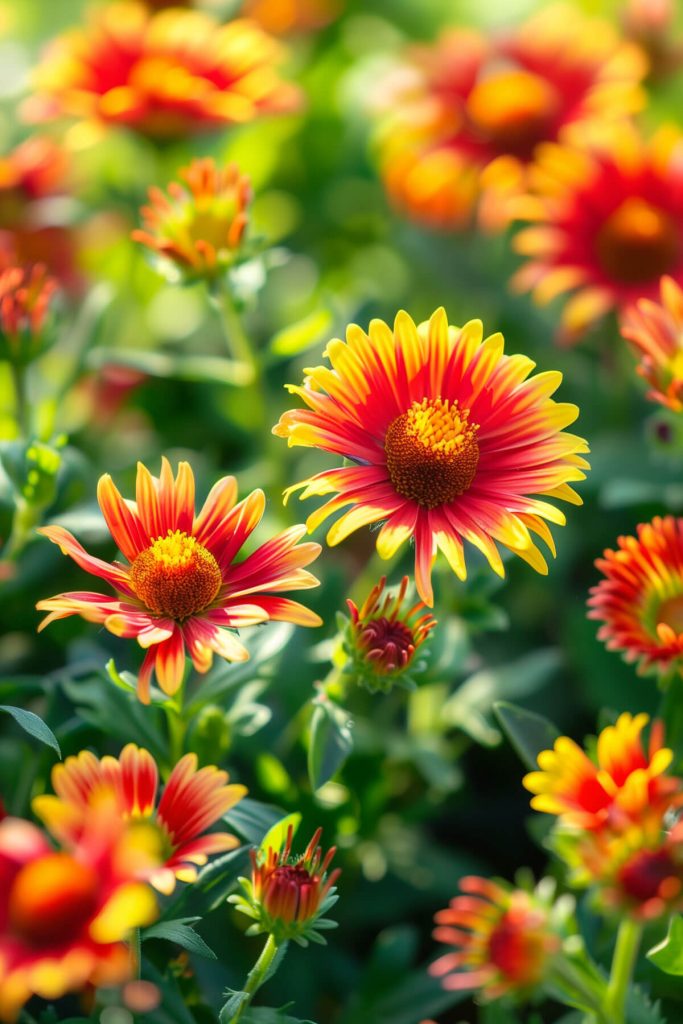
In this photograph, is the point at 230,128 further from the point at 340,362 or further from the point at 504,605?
the point at 340,362

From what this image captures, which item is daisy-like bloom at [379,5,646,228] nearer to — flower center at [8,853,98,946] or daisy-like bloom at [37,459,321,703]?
daisy-like bloom at [37,459,321,703]

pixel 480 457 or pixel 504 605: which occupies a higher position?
pixel 480 457

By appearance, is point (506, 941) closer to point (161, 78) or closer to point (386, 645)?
point (386, 645)

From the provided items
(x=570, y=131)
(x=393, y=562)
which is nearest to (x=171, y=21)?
(x=570, y=131)

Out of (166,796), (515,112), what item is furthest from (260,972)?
(515,112)

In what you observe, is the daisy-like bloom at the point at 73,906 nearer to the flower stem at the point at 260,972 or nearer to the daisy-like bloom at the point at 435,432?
the flower stem at the point at 260,972

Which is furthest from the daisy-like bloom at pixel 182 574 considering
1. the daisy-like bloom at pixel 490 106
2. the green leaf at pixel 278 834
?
the daisy-like bloom at pixel 490 106

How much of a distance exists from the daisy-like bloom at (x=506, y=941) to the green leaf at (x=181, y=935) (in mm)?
137

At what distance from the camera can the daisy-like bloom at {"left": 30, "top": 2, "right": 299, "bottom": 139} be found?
1156 mm

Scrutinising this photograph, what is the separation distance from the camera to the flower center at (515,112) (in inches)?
52.0

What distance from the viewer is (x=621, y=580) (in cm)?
74

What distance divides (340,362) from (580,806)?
0.30m

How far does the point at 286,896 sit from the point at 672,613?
0.34 meters

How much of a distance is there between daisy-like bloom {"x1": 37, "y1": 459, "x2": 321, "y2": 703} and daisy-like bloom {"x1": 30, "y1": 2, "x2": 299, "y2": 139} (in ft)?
1.80
